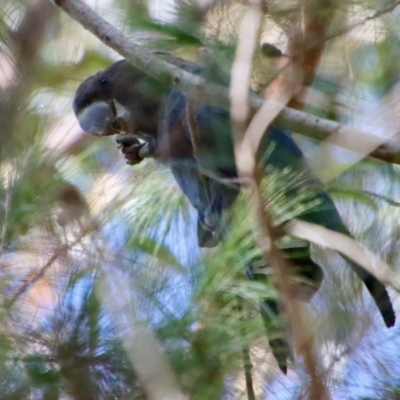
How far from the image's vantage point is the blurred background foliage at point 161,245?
3.82 feet

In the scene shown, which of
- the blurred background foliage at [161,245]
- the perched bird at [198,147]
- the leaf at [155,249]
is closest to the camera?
the blurred background foliage at [161,245]

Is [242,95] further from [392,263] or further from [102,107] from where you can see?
[102,107]

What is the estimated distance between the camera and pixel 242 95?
1.13 meters

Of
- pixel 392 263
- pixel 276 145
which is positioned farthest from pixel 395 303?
pixel 276 145

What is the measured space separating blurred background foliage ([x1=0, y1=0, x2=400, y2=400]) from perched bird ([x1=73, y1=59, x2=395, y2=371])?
0.20ft

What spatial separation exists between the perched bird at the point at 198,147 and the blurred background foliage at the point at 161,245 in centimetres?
6

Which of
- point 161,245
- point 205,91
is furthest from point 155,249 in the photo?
point 205,91

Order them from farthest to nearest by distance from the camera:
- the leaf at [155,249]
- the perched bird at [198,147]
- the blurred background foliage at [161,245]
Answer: the perched bird at [198,147] < the leaf at [155,249] < the blurred background foliage at [161,245]

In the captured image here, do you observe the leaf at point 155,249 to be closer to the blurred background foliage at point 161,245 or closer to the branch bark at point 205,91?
the blurred background foliage at point 161,245

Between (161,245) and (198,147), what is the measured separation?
37 cm

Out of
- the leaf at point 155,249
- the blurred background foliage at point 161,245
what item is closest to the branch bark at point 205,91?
the blurred background foliage at point 161,245

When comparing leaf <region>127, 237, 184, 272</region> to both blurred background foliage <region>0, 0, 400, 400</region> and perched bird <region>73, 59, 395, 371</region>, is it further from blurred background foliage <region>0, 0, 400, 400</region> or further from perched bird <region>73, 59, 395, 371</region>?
perched bird <region>73, 59, 395, 371</region>

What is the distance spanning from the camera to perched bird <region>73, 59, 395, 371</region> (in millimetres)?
1501

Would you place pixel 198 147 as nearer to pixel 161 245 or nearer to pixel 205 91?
pixel 205 91
